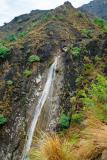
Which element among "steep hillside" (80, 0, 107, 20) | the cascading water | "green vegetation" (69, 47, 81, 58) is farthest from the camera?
"steep hillside" (80, 0, 107, 20)

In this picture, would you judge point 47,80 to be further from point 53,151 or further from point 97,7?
point 97,7

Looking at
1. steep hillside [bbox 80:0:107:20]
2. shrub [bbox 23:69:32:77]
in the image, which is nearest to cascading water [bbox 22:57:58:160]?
shrub [bbox 23:69:32:77]

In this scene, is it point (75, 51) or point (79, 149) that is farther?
point (75, 51)

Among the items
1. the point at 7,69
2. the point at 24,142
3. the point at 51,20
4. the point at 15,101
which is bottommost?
the point at 24,142

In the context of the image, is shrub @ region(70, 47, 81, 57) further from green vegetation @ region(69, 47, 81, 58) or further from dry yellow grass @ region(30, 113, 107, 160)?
dry yellow grass @ region(30, 113, 107, 160)

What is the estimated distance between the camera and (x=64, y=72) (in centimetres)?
2014

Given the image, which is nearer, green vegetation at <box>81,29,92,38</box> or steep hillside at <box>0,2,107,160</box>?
steep hillside at <box>0,2,107,160</box>

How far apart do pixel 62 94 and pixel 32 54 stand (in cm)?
386

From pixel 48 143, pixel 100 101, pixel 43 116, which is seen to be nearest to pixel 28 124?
pixel 43 116

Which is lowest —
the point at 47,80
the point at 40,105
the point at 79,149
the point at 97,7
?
the point at 40,105

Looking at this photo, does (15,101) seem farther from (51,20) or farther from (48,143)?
(48,143)

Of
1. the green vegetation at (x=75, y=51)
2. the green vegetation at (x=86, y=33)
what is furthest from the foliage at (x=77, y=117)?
the green vegetation at (x=86, y=33)

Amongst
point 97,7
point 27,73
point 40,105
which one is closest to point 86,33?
point 27,73

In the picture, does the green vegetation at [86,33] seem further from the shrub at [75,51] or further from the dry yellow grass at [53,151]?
the dry yellow grass at [53,151]
